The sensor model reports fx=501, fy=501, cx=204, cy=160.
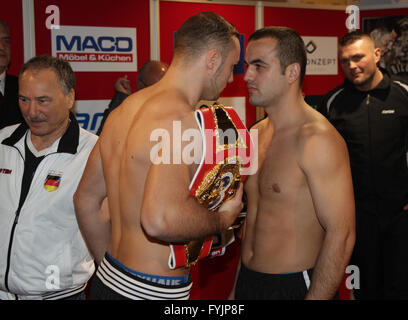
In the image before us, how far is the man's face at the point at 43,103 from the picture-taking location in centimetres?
210

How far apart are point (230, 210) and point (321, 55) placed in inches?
146

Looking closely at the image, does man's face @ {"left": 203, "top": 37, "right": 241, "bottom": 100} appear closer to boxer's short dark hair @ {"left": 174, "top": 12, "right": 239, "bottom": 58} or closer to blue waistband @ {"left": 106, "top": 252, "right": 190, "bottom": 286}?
boxer's short dark hair @ {"left": 174, "top": 12, "right": 239, "bottom": 58}

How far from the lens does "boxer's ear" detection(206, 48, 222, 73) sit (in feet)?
5.66

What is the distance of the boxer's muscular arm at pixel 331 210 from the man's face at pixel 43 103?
3.51ft

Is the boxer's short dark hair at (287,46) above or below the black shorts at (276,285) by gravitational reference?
above

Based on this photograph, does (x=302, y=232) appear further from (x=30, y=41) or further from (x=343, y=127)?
(x=30, y=41)

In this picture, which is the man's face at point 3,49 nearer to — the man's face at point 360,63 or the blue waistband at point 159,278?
the blue waistband at point 159,278

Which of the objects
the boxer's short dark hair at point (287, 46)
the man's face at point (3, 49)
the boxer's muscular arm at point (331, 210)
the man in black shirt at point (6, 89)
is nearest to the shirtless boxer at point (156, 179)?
the boxer's muscular arm at point (331, 210)

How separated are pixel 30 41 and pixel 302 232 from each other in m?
2.58

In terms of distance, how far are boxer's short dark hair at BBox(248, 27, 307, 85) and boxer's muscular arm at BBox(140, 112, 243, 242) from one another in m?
0.83

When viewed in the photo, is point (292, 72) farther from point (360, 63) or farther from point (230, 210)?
point (360, 63)

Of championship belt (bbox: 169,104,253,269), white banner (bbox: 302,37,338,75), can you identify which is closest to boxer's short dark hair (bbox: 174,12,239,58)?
championship belt (bbox: 169,104,253,269)

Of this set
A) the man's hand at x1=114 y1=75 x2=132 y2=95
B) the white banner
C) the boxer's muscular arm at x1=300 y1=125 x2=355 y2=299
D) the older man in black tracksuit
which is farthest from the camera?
the white banner

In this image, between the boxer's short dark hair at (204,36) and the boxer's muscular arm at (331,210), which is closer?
the boxer's short dark hair at (204,36)
